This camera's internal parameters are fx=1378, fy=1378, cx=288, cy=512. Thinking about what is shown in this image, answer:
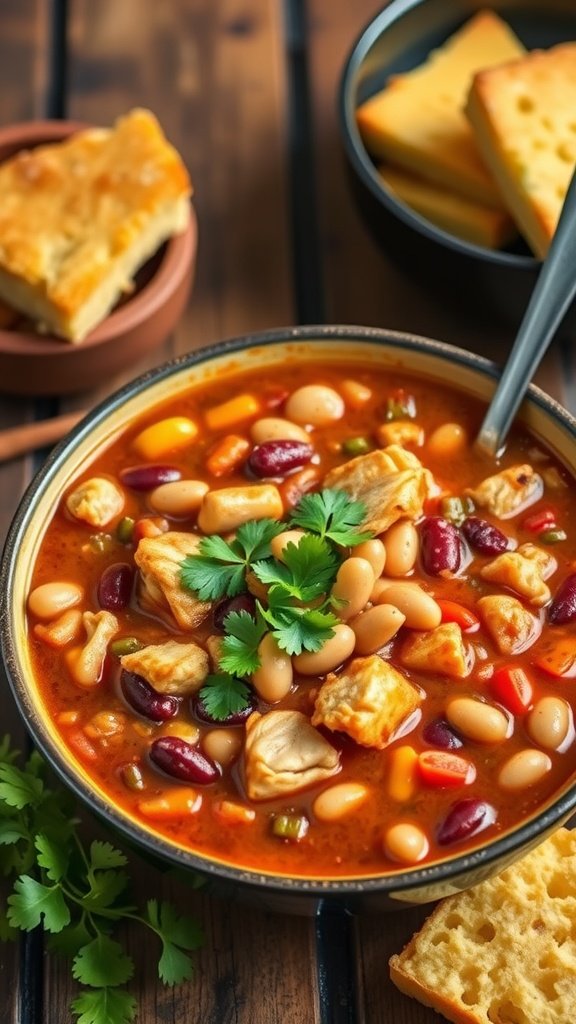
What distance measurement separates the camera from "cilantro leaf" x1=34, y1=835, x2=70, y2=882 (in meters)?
2.92

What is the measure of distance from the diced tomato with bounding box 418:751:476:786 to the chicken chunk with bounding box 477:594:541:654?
267 millimetres

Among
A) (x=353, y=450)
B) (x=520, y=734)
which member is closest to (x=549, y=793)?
(x=520, y=734)

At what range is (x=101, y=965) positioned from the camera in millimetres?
2906

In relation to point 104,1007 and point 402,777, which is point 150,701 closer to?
point 402,777

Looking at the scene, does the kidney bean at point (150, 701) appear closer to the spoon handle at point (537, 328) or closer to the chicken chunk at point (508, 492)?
the chicken chunk at point (508, 492)

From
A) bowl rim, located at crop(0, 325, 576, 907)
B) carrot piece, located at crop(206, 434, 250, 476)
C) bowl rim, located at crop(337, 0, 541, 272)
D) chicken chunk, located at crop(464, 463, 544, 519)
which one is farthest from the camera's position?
bowl rim, located at crop(337, 0, 541, 272)

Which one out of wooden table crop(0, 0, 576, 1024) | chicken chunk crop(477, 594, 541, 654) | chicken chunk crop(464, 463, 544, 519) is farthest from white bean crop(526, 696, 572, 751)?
wooden table crop(0, 0, 576, 1024)

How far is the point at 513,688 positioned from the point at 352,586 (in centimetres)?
39

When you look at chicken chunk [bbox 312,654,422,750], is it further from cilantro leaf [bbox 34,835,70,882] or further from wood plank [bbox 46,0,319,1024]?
wood plank [bbox 46,0,319,1024]

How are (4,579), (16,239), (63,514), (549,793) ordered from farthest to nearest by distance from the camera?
1. (16,239)
2. (63,514)
3. (4,579)
4. (549,793)

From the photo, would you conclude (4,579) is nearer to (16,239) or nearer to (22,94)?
(16,239)

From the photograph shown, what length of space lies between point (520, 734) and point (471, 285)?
1397 mm

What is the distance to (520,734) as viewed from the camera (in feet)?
9.10

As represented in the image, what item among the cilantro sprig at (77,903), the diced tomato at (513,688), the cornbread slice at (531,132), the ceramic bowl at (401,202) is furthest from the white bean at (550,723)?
the cornbread slice at (531,132)
